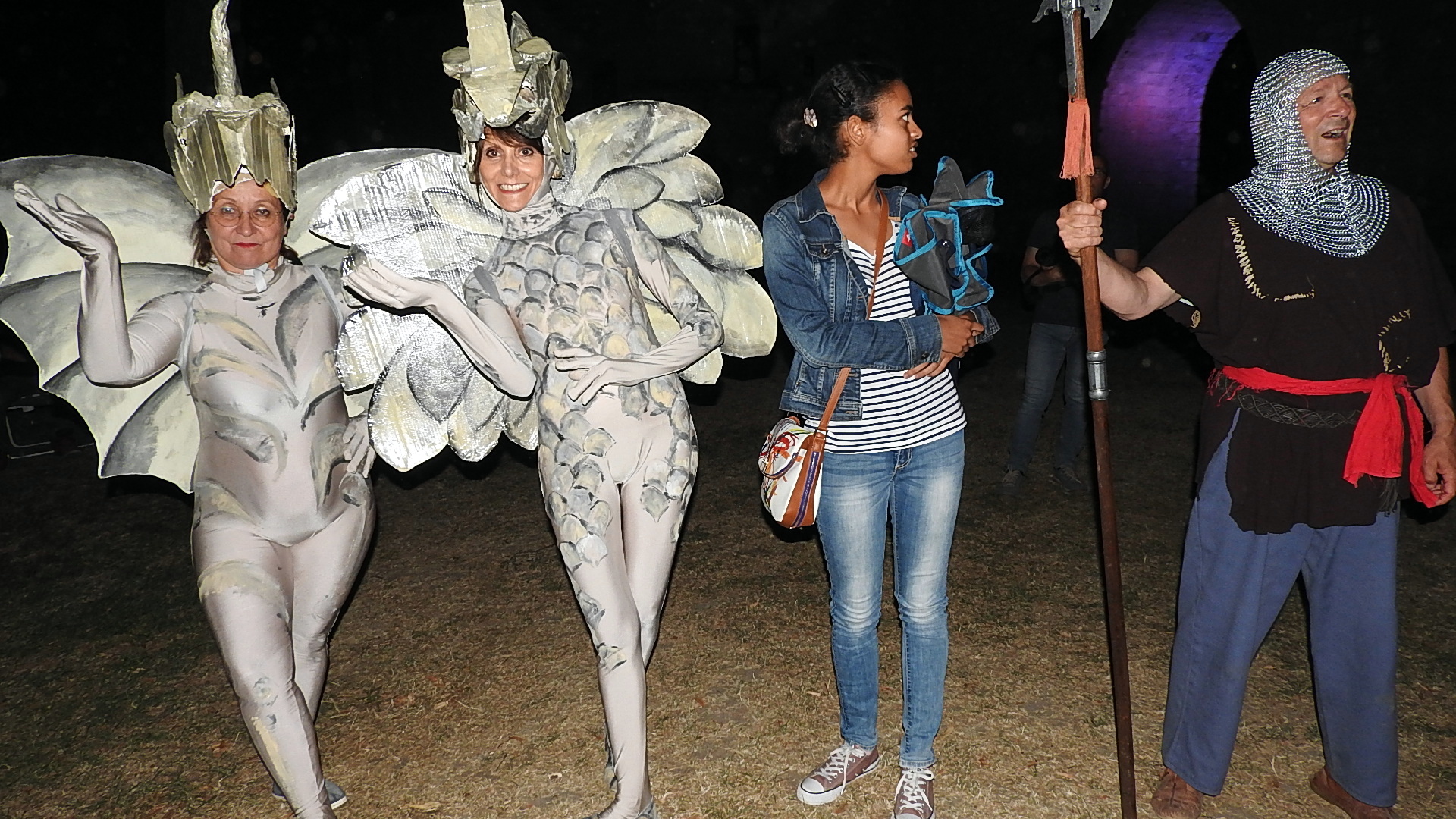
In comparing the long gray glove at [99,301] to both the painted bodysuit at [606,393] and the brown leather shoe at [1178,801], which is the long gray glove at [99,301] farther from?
the brown leather shoe at [1178,801]

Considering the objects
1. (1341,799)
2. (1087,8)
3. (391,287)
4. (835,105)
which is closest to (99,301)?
(391,287)

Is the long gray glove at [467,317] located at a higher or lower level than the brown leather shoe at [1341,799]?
higher

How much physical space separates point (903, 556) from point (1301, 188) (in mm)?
1461

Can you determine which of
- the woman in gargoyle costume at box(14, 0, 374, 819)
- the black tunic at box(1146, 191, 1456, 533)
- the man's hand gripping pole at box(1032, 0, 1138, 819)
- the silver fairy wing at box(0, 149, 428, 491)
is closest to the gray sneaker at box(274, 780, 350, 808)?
the woman in gargoyle costume at box(14, 0, 374, 819)

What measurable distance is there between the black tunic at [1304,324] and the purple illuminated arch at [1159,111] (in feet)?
32.4

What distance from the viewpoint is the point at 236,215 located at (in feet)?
9.24

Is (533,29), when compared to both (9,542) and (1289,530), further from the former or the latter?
(1289,530)

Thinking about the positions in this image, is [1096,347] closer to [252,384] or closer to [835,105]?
[835,105]

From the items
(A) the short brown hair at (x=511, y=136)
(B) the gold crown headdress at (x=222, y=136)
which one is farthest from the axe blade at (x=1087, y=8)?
(B) the gold crown headdress at (x=222, y=136)

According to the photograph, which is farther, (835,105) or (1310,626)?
(1310,626)

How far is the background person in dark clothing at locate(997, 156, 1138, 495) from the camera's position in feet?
18.0

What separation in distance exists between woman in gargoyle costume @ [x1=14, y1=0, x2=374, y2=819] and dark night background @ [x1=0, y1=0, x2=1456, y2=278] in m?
5.85

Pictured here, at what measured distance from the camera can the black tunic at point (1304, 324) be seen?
2.65 metres

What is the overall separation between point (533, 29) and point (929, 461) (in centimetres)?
1546
